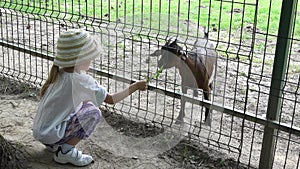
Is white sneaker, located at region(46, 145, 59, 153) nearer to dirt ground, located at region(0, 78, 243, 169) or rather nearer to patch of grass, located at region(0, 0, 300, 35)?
A: dirt ground, located at region(0, 78, 243, 169)

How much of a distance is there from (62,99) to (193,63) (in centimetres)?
122

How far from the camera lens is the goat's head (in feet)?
11.9

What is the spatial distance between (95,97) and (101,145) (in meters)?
0.70

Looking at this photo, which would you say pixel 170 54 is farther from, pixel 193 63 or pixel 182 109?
pixel 182 109

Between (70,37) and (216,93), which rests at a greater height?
(70,37)

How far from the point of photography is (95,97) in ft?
10.7

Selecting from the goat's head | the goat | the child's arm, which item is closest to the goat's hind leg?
the goat

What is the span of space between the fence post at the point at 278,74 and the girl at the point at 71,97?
997 millimetres

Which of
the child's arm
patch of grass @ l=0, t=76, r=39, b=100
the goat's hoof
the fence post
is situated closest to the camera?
the fence post

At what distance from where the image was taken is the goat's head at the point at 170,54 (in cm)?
362

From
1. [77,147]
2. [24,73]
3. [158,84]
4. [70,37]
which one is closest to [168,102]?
A: [158,84]

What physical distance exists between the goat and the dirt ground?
1.00 feet

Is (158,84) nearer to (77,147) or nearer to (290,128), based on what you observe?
(77,147)

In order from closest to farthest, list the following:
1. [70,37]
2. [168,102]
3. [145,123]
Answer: [70,37], [145,123], [168,102]
